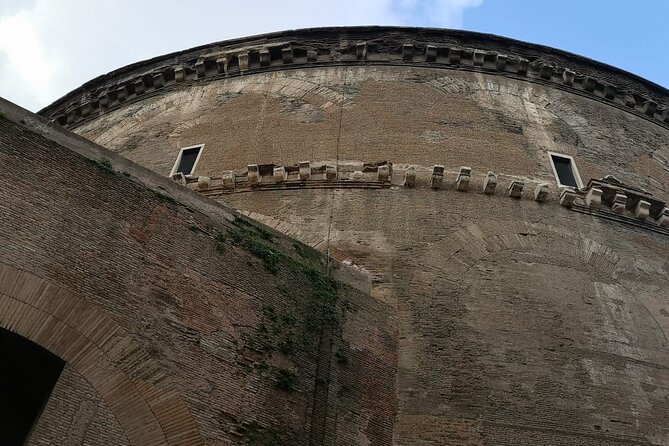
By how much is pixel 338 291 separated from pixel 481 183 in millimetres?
3697

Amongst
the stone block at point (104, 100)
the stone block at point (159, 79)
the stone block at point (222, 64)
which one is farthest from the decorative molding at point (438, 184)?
the stone block at point (104, 100)

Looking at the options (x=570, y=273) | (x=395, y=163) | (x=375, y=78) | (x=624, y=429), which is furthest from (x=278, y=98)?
(x=624, y=429)

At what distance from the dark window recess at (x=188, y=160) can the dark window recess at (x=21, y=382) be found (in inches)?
217

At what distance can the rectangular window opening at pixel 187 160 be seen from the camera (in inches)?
401

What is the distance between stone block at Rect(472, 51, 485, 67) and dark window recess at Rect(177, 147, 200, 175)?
5349mm

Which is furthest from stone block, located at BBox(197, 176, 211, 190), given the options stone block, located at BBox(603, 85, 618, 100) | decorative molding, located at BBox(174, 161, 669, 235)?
stone block, located at BBox(603, 85, 618, 100)

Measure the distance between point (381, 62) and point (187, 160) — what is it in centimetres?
401

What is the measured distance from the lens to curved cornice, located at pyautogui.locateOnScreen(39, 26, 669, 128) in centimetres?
1162

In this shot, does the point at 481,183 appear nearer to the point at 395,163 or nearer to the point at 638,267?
the point at 395,163

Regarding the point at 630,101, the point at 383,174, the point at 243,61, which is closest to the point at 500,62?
the point at 630,101

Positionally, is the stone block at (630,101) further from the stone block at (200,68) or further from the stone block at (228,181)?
the stone block at (200,68)

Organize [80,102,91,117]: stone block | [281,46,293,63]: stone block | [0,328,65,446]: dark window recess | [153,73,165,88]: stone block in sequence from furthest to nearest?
[80,102,91,117]: stone block → [153,73,165,88]: stone block → [281,46,293,63]: stone block → [0,328,65,446]: dark window recess

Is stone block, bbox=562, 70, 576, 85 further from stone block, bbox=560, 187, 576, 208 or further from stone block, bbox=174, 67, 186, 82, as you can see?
stone block, bbox=174, 67, 186, 82

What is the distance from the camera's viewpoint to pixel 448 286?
7.35 metres
